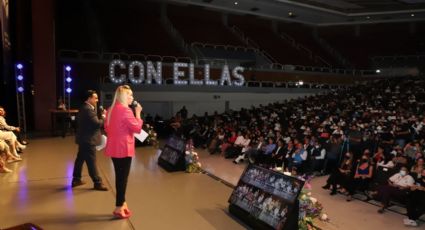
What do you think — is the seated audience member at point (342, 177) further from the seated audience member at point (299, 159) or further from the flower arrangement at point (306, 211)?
the flower arrangement at point (306, 211)

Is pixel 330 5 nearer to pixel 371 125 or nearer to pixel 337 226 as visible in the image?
pixel 371 125

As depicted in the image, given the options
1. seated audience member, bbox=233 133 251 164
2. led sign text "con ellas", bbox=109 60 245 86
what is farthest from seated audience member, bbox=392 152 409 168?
led sign text "con ellas", bbox=109 60 245 86

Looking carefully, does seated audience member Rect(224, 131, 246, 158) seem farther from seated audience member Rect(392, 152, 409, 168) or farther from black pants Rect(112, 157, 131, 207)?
black pants Rect(112, 157, 131, 207)

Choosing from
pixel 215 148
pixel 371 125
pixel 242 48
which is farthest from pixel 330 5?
pixel 215 148

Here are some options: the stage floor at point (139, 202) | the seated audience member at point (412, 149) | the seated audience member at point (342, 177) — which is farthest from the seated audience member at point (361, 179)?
the seated audience member at point (412, 149)

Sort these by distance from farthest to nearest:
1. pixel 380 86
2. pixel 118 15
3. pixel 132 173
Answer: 1. pixel 118 15
2. pixel 380 86
3. pixel 132 173

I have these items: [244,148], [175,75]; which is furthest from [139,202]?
[175,75]

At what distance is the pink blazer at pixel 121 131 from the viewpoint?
4270 mm

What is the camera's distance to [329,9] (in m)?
25.7

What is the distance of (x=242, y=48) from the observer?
79.2 feet

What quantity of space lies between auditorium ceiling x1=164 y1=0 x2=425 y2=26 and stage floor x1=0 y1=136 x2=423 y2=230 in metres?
18.9

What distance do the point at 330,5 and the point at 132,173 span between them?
22157 mm

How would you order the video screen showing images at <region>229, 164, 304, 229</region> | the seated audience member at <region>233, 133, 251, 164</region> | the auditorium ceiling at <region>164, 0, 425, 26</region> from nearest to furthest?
1. the video screen showing images at <region>229, 164, 304, 229</region>
2. the seated audience member at <region>233, 133, 251, 164</region>
3. the auditorium ceiling at <region>164, 0, 425, 26</region>

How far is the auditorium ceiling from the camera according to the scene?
2412 cm
